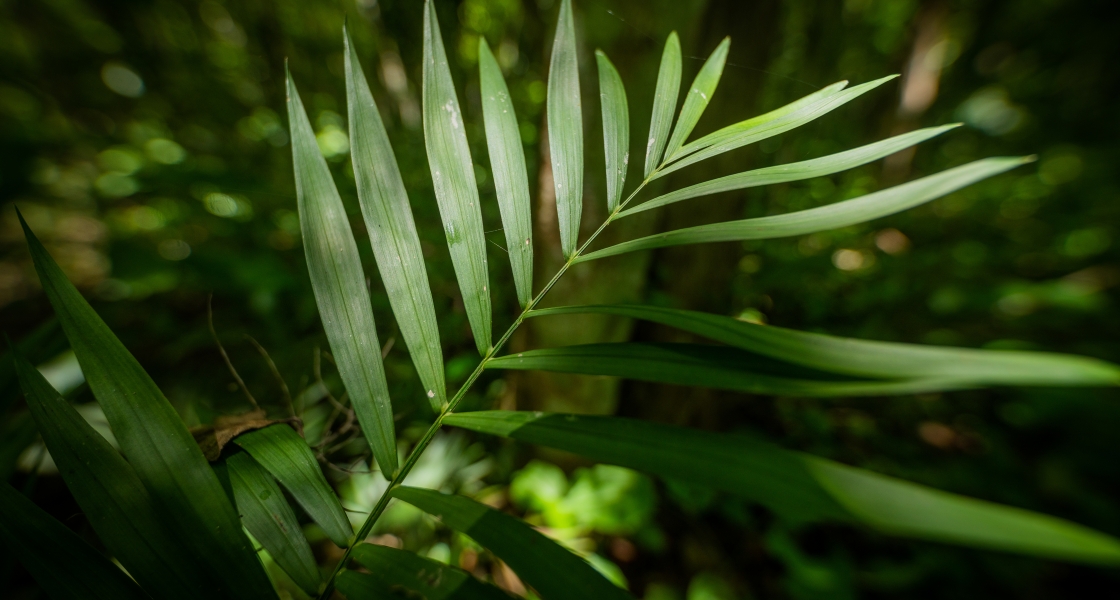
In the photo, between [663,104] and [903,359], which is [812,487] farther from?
[663,104]

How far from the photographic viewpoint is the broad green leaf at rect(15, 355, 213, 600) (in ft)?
1.04

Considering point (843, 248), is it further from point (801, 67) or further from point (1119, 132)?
point (1119, 132)

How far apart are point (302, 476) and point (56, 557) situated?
177 millimetres

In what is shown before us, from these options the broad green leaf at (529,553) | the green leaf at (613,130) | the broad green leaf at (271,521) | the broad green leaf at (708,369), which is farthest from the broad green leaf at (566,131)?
the broad green leaf at (271,521)

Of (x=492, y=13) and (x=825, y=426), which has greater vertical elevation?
(x=492, y=13)

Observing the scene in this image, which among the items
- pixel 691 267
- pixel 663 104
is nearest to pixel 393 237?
pixel 663 104

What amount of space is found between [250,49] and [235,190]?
223 cm

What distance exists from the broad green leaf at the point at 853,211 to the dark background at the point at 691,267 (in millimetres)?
573

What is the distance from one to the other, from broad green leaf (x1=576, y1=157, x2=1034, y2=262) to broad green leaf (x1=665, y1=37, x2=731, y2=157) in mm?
167

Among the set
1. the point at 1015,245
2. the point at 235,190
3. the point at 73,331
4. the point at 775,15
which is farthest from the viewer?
the point at 1015,245

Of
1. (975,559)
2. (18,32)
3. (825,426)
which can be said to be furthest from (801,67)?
(18,32)

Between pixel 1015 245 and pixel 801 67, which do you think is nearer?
pixel 1015 245

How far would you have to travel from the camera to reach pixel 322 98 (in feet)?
7.64

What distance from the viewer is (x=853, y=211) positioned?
1.08 ft
